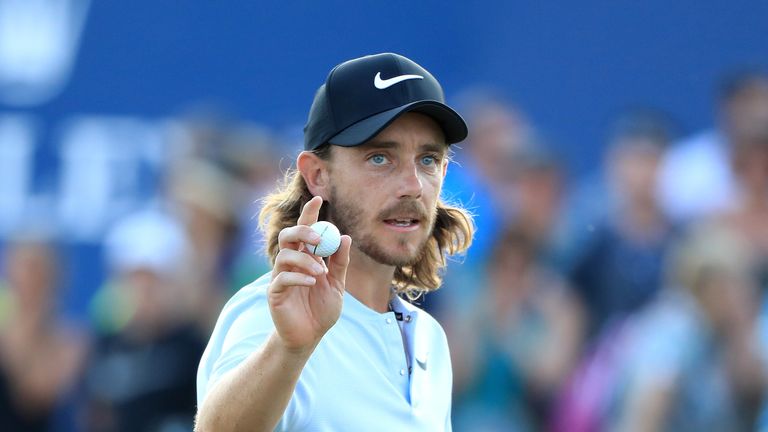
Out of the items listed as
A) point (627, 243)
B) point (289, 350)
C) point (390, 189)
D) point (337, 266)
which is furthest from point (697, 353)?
point (289, 350)

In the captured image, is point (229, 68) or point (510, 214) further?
point (229, 68)

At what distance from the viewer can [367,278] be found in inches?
110

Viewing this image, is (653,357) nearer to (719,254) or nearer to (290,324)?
(719,254)

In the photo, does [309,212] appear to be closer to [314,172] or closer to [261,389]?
[261,389]

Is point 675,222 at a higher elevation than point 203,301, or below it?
higher

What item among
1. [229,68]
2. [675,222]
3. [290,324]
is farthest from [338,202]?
[229,68]

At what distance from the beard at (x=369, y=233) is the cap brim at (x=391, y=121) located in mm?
139

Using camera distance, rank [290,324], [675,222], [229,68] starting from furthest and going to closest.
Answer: [229,68], [675,222], [290,324]

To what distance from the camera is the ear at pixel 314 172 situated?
2777 millimetres

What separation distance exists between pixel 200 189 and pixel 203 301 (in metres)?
0.58

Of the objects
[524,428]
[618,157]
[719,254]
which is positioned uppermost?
[618,157]

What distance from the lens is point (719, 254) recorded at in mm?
5234

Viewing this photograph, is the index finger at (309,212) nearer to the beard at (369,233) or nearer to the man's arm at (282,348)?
the man's arm at (282,348)

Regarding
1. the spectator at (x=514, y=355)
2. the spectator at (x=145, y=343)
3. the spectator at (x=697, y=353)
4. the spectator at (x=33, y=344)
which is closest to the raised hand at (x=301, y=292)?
the spectator at (x=697, y=353)
